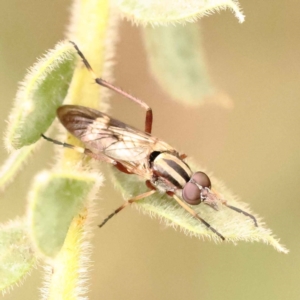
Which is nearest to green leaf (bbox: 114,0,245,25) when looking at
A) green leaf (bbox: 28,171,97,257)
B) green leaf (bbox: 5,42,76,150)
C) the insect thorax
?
green leaf (bbox: 5,42,76,150)

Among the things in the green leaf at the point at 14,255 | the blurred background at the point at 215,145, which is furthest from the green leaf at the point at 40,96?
the blurred background at the point at 215,145

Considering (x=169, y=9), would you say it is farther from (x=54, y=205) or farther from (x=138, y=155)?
(x=138, y=155)

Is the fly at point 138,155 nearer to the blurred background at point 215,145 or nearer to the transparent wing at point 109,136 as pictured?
the transparent wing at point 109,136

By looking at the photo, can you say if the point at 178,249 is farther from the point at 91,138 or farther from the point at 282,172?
the point at 91,138

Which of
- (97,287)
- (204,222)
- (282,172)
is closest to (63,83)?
(204,222)

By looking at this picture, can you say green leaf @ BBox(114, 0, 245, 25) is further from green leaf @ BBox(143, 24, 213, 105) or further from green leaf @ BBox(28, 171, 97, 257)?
green leaf @ BBox(143, 24, 213, 105)

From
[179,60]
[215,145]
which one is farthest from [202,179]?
[215,145]
